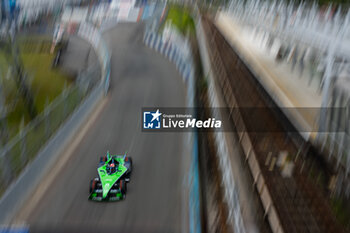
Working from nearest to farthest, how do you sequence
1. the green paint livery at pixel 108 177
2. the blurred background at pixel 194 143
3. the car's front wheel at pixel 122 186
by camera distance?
the blurred background at pixel 194 143, the green paint livery at pixel 108 177, the car's front wheel at pixel 122 186

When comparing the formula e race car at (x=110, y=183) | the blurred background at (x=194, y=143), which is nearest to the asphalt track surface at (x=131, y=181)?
the blurred background at (x=194, y=143)

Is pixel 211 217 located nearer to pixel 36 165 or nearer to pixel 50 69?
pixel 36 165

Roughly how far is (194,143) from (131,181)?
7.63 feet

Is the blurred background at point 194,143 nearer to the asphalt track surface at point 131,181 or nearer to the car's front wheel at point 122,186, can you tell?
the asphalt track surface at point 131,181

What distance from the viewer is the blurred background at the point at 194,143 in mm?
7871

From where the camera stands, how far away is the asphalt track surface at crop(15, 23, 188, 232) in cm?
791

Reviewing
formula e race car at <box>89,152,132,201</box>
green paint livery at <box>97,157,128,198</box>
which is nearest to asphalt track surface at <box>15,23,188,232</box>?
formula e race car at <box>89,152,132,201</box>

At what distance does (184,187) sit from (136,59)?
15416 millimetres

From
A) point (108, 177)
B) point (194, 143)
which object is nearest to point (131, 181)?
point (108, 177)

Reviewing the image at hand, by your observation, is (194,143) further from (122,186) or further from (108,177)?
(108,177)

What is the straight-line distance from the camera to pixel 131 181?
9.48 meters

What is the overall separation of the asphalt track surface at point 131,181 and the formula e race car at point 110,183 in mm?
229

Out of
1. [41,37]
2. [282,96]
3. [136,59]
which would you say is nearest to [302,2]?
[136,59]

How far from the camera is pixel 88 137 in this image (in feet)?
40.1
